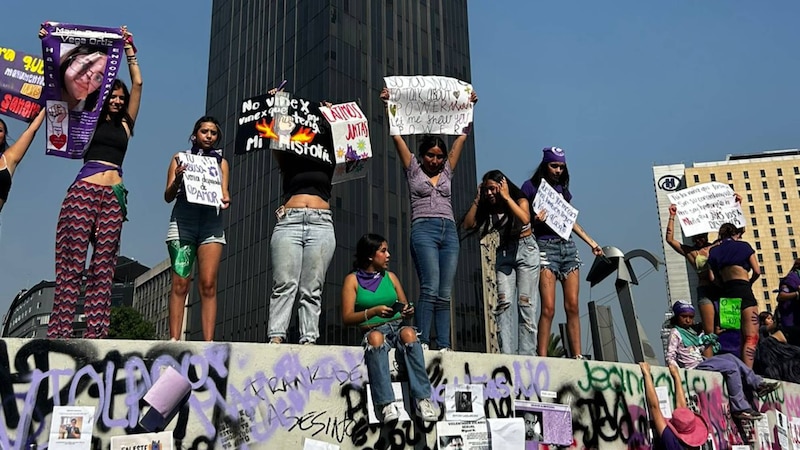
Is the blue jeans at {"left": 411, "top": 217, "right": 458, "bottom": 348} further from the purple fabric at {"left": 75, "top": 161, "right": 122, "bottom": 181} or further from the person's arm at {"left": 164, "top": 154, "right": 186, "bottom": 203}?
the purple fabric at {"left": 75, "top": 161, "right": 122, "bottom": 181}

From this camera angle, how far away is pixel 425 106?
6.65m

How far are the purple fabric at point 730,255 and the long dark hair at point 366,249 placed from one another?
467 centimetres

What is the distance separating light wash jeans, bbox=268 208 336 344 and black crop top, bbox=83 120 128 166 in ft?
4.61

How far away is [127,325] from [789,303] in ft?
154

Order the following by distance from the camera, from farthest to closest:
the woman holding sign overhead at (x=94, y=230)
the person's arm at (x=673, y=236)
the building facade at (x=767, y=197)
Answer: the building facade at (x=767, y=197) < the person's arm at (x=673, y=236) < the woman holding sign overhead at (x=94, y=230)

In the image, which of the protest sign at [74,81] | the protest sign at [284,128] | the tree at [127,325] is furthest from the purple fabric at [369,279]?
the tree at [127,325]

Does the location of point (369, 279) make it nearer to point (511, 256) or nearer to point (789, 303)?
point (511, 256)

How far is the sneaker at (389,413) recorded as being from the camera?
453 cm

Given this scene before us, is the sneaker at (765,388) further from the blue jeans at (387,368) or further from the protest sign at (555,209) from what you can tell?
the blue jeans at (387,368)

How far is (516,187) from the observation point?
652 centimetres

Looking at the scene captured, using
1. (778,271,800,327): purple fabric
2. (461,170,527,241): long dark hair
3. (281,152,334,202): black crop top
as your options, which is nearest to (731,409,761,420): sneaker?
(778,271,800,327): purple fabric

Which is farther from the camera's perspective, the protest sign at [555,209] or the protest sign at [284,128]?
the protest sign at [555,209]

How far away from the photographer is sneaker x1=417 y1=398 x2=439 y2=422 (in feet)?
15.3

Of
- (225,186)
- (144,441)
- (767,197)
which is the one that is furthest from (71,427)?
(767,197)
